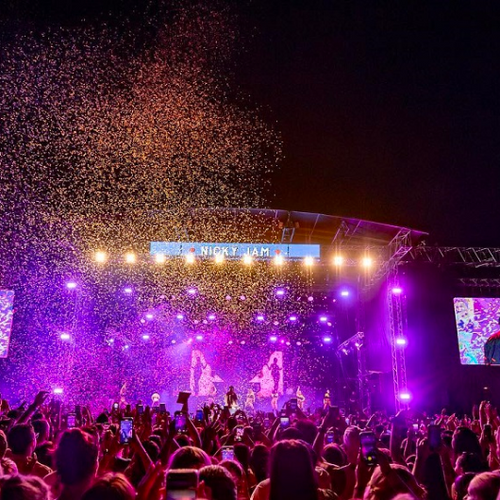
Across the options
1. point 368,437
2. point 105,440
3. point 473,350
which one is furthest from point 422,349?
point 368,437

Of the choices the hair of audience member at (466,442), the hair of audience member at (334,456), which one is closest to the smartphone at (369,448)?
the hair of audience member at (334,456)

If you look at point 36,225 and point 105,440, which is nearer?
point 105,440

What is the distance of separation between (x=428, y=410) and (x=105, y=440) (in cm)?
1463

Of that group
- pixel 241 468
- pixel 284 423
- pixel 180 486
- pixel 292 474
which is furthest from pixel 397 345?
pixel 180 486

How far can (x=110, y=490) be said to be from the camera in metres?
1.90

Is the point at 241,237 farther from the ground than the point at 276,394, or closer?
farther from the ground

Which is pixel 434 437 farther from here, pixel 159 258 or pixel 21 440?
pixel 159 258

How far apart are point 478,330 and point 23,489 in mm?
16273

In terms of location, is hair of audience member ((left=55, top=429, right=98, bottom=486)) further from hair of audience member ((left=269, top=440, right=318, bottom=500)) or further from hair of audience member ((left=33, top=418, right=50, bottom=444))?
hair of audience member ((left=33, top=418, right=50, bottom=444))

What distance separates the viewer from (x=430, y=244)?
15883mm

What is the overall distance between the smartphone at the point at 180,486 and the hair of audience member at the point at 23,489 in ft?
2.12

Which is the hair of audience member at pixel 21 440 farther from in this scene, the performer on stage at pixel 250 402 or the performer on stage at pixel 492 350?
the performer on stage at pixel 250 402

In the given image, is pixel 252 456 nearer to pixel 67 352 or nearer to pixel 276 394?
pixel 67 352

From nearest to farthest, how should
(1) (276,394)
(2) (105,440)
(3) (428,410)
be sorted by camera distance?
(2) (105,440)
(3) (428,410)
(1) (276,394)
